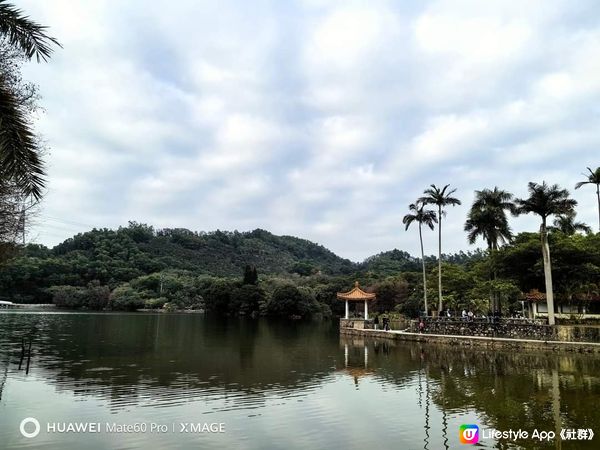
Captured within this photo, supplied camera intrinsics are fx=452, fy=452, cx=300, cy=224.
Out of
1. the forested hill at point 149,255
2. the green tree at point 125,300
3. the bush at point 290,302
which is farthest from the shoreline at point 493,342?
the forested hill at point 149,255

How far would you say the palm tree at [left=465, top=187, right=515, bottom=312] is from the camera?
43594mm

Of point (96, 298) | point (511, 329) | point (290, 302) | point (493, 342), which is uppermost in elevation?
point (96, 298)

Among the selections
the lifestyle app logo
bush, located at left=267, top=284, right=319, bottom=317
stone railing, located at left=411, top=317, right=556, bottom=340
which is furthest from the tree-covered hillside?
the lifestyle app logo

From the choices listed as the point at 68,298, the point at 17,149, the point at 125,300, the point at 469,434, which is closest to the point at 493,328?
the point at 469,434

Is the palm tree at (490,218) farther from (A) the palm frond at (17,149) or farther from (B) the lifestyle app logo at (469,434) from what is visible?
(A) the palm frond at (17,149)

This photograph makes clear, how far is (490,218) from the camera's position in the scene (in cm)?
4384

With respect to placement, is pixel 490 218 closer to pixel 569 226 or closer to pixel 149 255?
pixel 569 226

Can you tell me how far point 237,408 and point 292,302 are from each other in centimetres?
7195

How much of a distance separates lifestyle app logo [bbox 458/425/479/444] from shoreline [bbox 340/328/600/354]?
19757 millimetres

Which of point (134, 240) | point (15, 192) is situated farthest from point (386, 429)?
point (134, 240)

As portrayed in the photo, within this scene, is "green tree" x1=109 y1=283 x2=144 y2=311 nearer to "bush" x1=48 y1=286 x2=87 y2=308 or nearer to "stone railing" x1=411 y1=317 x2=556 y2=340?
"bush" x1=48 y1=286 x2=87 y2=308

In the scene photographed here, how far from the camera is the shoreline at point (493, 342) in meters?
28.2

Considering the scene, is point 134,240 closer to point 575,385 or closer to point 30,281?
point 30,281

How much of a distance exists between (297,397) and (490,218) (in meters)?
33.4
